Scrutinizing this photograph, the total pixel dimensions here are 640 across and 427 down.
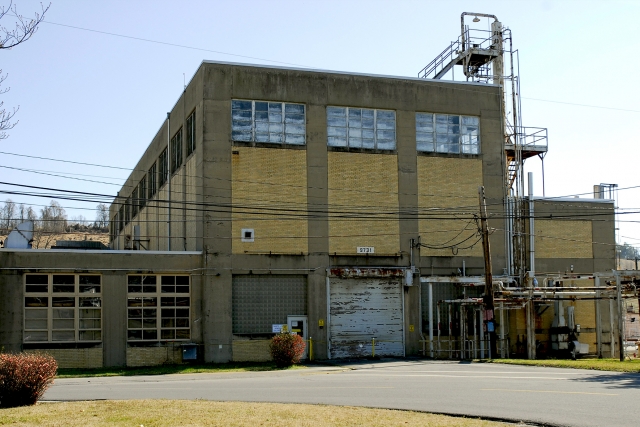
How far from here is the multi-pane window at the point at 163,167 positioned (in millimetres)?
46719

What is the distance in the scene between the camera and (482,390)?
18672 millimetres

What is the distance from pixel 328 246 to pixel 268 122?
689 cm

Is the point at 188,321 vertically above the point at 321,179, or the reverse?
the point at 321,179

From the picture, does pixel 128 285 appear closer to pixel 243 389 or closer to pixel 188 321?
pixel 188 321

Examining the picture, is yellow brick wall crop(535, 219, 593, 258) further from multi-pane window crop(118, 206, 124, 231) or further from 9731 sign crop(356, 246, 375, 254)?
multi-pane window crop(118, 206, 124, 231)

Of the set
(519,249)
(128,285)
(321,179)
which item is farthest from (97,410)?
(519,249)

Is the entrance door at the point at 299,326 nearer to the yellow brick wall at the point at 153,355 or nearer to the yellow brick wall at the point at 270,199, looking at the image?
the yellow brick wall at the point at 270,199

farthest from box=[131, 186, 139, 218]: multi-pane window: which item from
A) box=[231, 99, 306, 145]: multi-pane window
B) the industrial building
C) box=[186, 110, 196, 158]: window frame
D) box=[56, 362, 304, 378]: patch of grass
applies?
box=[56, 362, 304, 378]: patch of grass

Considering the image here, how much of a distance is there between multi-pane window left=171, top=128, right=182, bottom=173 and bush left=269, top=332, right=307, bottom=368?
14.6 metres

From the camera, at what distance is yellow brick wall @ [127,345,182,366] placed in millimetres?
33750

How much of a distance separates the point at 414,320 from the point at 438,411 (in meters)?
23.2

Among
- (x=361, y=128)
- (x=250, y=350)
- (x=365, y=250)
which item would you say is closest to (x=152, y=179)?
(x=361, y=128)

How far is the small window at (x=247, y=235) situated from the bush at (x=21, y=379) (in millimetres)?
19195

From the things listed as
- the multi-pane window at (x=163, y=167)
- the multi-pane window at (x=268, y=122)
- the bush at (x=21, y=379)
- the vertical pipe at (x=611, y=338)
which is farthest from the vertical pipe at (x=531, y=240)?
the bush at (x=21, y=379)
